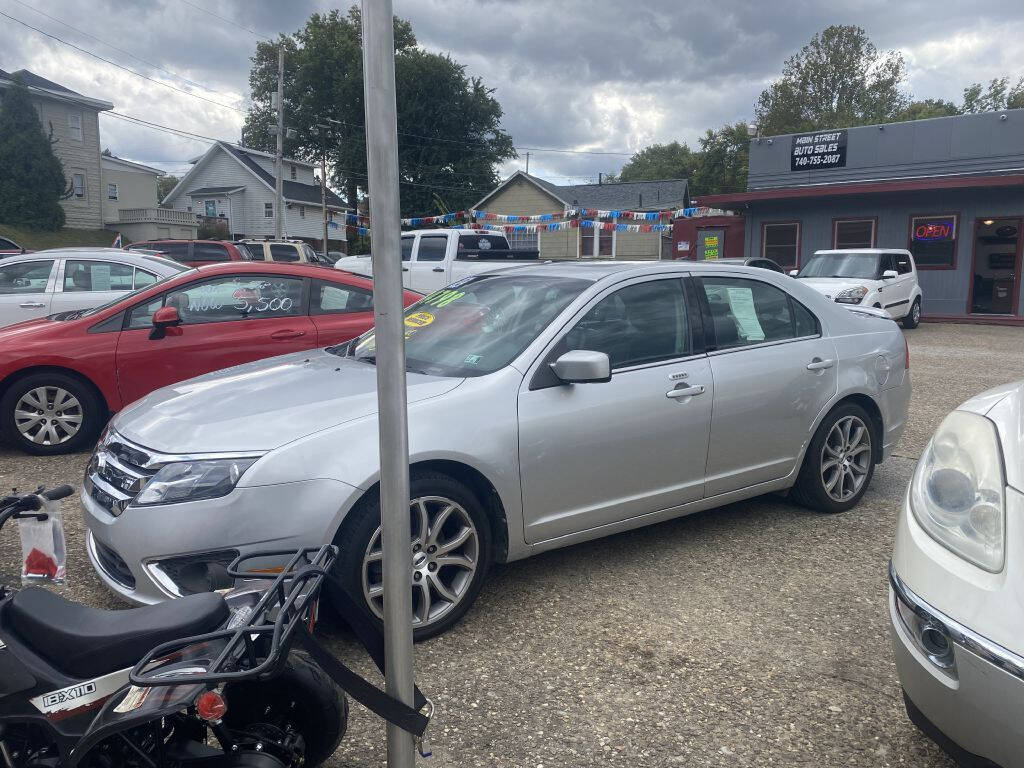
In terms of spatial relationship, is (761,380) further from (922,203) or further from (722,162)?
(722,162)

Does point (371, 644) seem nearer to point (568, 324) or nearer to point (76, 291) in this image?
point (568, 324)

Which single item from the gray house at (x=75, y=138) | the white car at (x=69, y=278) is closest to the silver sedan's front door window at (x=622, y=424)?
the white car at (x=69, y=278)

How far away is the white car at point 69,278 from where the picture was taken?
868cm

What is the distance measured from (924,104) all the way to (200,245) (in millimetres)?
50813

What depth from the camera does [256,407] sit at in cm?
336

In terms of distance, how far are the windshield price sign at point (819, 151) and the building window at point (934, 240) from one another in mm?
3161

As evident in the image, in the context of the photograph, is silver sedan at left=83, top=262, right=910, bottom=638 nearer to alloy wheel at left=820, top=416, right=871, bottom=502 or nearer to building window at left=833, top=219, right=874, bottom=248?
alloy wheel at left=820, top=416, right=871, bottom=502

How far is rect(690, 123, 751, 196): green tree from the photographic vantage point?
49.7m

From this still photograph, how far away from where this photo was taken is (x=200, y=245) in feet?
64.2

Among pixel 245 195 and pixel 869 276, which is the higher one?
pixel 245 195

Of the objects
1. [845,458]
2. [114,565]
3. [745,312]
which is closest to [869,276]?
[845,458]

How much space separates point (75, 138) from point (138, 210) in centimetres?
450

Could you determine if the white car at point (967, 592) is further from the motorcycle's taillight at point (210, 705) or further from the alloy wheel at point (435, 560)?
the motorcycle's taillight at point (210, 705)

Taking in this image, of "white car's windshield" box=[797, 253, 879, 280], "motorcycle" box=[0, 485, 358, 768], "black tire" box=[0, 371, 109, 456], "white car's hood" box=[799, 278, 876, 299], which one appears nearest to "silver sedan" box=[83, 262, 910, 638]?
"motorcycle" box=[0, 485, 358, 768]
